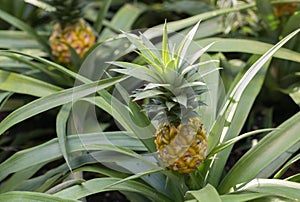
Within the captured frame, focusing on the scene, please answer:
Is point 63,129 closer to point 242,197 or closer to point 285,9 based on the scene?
point 242,197

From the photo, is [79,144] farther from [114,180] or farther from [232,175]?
[232,175]

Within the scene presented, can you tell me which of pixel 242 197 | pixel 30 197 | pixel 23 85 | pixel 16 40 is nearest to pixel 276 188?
pixel 242 197

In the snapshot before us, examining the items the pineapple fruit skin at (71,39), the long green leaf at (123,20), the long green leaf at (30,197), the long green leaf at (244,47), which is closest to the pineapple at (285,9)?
the long green leaf at (244,47)

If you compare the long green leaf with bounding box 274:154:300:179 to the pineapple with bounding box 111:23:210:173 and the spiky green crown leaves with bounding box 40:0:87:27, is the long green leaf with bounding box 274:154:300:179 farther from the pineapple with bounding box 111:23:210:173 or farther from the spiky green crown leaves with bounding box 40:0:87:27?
the spiky green crown leaves with bounding box 40:0:87:27

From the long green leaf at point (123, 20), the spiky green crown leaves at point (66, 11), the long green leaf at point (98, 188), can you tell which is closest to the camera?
the long green leaf at point (98, 188)

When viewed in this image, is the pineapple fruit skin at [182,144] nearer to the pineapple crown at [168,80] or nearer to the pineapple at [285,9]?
the pineapple crown at [168,80]

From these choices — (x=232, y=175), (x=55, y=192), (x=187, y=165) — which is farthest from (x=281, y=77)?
(x=55, y=192)
